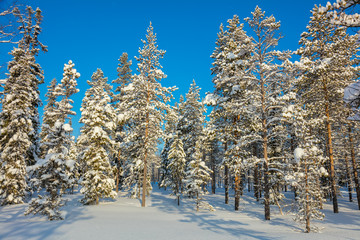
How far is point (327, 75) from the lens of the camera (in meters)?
18.1

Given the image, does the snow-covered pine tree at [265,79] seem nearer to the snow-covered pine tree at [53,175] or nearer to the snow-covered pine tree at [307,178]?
the snow-covered pine tree at [307,178]

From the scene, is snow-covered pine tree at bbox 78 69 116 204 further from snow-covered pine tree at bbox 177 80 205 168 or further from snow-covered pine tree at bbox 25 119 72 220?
snow-covered pine tree at bbox 177 80 205 168

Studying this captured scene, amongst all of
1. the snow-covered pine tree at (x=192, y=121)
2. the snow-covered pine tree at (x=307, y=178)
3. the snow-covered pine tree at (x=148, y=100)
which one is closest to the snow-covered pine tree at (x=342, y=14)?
the snow-covered pine tree at (x=307, y=178)

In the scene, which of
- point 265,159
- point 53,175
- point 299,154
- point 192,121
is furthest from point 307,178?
point 192,121

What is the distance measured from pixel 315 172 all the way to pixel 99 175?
18506 millimetres

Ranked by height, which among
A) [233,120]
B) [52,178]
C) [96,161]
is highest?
[233,120]

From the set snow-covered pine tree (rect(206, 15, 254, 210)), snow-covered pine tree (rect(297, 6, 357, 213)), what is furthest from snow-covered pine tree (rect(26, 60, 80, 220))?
A: snow-covered pine tree (rect(297, 6, 357, 213))

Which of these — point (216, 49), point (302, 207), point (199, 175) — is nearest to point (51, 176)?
point (199, 175)

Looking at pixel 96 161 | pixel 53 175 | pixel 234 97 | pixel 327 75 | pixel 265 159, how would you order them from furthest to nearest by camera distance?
1. pixel 96 161
2. pixel 234 97
3. pixel 327 75
4. pixel 265 159
5. pixel 53 175

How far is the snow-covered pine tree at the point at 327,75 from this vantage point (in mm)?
17453

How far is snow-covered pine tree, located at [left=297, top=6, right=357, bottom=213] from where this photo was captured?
1745cm

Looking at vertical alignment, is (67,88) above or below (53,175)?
above

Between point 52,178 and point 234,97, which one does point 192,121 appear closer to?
point 234,97

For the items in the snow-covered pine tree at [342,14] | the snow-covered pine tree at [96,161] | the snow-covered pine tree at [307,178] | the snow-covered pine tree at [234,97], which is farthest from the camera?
→ the snow-covered pine tree at [96,161]
